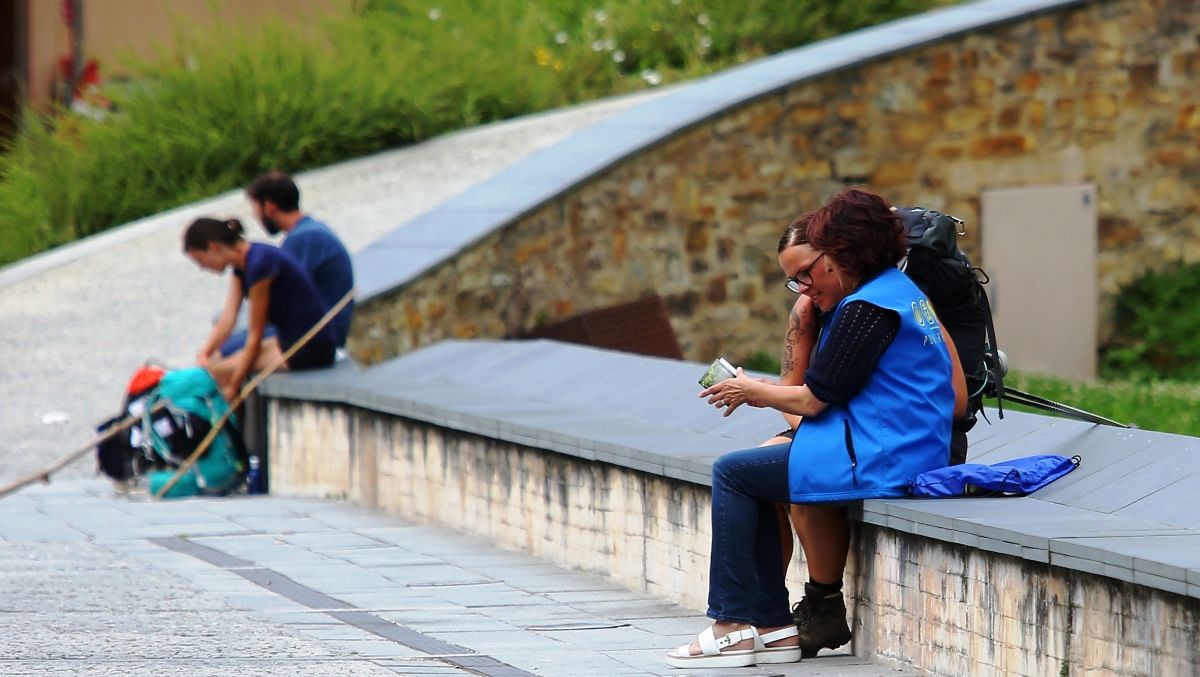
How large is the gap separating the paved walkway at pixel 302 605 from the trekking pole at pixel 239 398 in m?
0.60

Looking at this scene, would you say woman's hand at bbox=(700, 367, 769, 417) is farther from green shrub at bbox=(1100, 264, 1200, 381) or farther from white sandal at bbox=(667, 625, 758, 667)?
green shrub at bbox=(1100, 264, 1200, 381)

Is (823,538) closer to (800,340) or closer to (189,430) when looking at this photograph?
(800,340)

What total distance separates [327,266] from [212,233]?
0.71 metres

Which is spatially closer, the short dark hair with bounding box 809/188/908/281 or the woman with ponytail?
the short dark hair with bounding box 809/188/908/281

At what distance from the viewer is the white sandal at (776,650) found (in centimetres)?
532

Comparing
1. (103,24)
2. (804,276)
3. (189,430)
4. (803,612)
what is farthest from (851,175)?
(103,24)

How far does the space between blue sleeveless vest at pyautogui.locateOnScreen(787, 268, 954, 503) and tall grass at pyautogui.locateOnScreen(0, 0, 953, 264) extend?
9.96 meters

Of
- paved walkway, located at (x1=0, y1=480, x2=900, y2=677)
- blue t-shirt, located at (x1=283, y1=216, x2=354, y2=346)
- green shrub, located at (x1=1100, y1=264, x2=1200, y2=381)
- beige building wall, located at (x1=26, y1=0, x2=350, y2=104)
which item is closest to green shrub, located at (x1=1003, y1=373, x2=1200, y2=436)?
green shrub, located at (x1=1100, y1=264, x2=1200, y2=381)

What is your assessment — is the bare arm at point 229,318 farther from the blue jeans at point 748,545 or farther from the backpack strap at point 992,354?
the backpack strap at point 992,354

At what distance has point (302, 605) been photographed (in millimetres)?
6270

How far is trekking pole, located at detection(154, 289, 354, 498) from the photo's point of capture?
30.3ft

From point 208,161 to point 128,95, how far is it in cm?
88

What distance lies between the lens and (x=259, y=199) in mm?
9781

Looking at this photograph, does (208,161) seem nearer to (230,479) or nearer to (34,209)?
(34,209)
